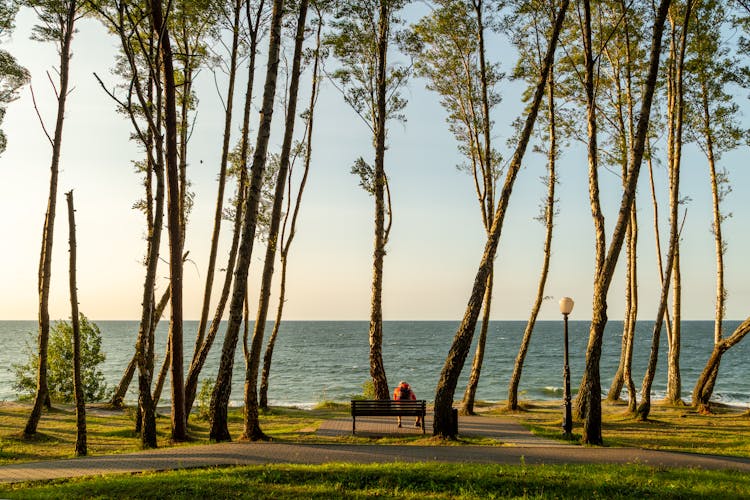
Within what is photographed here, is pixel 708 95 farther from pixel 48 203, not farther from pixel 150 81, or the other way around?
pixel 48 203

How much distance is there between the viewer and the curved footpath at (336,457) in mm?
8406

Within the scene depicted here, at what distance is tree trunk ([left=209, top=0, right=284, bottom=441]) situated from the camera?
A: 11227 mm

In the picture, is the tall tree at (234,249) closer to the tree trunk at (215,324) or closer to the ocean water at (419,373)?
the tree trunk at (215,324)

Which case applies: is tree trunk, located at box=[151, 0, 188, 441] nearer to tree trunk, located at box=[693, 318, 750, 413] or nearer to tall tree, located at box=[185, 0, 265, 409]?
tall tree, located at box=[185, 0, 265, 409]

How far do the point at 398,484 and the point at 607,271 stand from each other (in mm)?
6972

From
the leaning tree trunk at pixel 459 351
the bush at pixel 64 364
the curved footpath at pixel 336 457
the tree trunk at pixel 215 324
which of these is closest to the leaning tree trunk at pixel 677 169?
the leaning tree trunk at pixel 459 351

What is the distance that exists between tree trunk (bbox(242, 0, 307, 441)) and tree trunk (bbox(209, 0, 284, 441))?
448 mm

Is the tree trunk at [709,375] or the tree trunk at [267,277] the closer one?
the tree trunk at [267,277]

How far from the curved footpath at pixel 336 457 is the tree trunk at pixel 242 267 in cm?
97

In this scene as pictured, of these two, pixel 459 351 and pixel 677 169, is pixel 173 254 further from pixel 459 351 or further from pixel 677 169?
pixel 677 169

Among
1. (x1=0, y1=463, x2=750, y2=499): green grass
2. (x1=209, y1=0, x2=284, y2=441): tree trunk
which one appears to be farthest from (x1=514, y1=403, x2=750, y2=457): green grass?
(x1=209, y1=0, x2=284, y2=441): tree trunk

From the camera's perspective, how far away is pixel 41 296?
1395 cm

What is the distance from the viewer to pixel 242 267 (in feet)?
37.8

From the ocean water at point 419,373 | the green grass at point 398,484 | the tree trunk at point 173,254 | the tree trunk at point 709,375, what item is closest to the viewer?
the green grass at point 398,484
